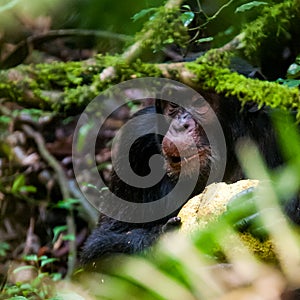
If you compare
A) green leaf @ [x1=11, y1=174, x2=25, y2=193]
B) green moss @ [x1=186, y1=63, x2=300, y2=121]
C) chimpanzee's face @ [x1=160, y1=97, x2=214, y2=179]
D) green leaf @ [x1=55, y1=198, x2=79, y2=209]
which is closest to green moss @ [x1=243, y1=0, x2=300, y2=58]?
green moss @ [x1=186, y1=63, x2=300, y2=121]

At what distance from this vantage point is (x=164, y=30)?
2.62 m

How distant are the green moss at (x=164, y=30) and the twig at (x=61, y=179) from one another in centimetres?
129

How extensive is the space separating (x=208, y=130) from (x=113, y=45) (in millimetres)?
1158

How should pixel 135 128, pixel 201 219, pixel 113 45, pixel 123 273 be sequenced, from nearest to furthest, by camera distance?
pixel 123 273 → pixel 201 219 → pixel 135 128 → pixel 113 45

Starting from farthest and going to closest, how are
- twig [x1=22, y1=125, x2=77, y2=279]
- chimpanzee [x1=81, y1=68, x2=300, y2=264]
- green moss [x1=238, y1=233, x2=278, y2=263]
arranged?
twig [x1=22, y1=125, x2=77, y2=279] → chimpanzee [x1=81, y1=68, x2=300, y2=264] → green moss [x1=238, y1=233, x2=278, y2=263]

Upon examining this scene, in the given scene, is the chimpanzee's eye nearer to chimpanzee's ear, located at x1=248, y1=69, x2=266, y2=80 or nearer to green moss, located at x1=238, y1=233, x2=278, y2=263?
chimpanzee's ear, located at x1=248, y1=69, x2=266, y2=80

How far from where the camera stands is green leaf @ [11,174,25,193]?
359 centimetres

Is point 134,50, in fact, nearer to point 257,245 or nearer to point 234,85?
point 234,85

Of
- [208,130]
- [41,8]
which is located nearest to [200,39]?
[208,130]

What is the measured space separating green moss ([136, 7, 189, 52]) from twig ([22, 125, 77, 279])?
1287 mm

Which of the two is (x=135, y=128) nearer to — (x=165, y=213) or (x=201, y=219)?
A: (x=165, y=213)

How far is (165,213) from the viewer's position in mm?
2715

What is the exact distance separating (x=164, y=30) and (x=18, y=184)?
59.0 inches

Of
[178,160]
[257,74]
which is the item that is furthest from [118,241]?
[257,74]
